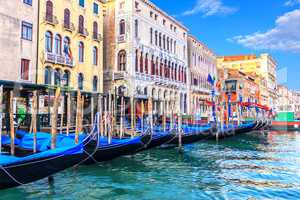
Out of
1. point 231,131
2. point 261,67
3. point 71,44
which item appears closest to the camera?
point 71,44

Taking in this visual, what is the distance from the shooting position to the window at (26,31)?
17312 mm

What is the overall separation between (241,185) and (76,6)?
17003mm

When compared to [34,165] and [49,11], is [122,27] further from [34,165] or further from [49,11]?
[34,165]

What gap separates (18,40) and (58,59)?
276cm

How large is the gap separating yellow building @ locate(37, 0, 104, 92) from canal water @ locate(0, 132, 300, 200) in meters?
9.17

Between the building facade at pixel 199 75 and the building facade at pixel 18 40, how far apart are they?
2049 centimetres

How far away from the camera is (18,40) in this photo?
666 inches

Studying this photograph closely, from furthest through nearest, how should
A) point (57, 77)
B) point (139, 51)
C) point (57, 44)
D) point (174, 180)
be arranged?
1. point (139, 51)
2. point (57, 44)
3. point (57, 77)
4. point (174, 180)

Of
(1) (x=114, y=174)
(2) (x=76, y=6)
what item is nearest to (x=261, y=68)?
(2) (x=76, y=6)

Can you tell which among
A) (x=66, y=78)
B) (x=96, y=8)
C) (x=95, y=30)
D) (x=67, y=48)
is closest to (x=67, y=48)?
(x=67, y=48)

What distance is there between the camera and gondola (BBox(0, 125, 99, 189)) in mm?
6965

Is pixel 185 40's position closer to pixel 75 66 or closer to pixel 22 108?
pixel 75 66

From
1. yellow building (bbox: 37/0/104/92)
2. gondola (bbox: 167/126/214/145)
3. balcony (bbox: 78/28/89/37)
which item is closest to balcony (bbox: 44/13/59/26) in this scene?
yellow building (bbox: 37/0/104/92)

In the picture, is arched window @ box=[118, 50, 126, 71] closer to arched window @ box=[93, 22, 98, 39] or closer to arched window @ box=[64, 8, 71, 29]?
arched window @ box=[93, 22, 98, 39]
